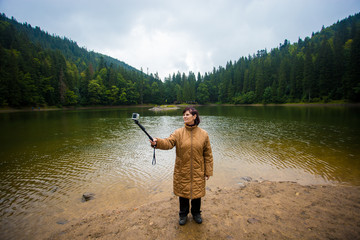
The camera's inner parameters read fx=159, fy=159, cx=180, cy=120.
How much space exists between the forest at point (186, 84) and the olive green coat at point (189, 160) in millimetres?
64650

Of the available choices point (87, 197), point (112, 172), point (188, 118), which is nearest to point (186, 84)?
point (112, 172)

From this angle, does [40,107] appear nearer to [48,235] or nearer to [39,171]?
[39,171]

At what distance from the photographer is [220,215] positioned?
12.5 feet

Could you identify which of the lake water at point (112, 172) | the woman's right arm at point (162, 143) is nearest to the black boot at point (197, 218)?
the woman's right arm at point (162, 143)

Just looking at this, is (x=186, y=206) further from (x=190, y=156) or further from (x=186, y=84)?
(x=186, y=84)

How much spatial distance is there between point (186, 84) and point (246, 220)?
343ft

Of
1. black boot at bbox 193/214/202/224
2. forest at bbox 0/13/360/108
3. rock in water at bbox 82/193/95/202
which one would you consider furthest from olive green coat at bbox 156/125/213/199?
forest at bbox 0/13/360/108

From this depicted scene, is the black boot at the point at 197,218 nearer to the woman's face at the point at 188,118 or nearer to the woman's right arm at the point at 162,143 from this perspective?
the woman's right arm at the point at 162,143

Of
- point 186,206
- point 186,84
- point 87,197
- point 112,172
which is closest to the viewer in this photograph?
point 186,206

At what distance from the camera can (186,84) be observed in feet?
344

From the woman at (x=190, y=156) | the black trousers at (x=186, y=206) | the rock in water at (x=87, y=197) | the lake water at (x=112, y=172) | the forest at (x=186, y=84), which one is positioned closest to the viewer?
the woman at (x=190, y=156)

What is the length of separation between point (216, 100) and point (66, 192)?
11683 cm

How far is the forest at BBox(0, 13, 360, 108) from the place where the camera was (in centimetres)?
5090

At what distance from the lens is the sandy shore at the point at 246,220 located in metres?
3.16
